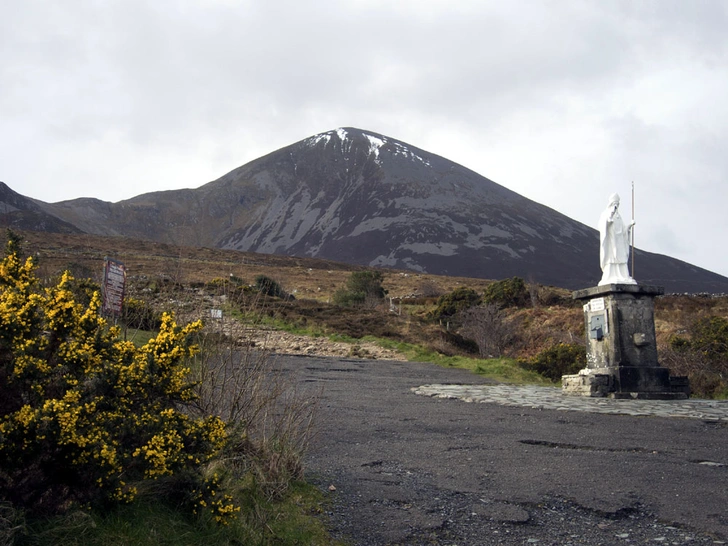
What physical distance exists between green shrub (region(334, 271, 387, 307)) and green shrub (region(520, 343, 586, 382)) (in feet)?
60.3

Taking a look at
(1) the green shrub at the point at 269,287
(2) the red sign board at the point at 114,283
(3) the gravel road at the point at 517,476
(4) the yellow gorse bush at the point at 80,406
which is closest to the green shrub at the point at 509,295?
(1) the green shrub at the point at 269,287

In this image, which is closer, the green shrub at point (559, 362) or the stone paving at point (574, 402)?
the stone paving at point (574, 402)

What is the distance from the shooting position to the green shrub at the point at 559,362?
665 inches

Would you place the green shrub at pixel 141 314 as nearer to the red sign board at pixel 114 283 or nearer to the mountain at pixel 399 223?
the red sign board at pixel 114 283

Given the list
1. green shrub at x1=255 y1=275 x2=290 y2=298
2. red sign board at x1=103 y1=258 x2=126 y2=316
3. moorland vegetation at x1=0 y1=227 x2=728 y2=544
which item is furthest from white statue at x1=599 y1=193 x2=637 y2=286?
moorland vegetation at x1=0 y1=227 x2=728 y2=544

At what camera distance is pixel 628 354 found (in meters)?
11.7

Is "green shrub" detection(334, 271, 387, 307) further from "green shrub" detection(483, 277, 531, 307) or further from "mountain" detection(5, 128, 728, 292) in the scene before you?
"mountain" detection(5, 128, 728, 292)

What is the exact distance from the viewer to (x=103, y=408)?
3.39 metres

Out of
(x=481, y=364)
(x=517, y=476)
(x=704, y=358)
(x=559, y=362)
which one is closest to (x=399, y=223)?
(x=481, y=364)

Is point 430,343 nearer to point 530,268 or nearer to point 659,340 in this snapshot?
point 659,340

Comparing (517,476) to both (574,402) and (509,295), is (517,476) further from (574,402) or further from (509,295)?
Answer: (509,295)

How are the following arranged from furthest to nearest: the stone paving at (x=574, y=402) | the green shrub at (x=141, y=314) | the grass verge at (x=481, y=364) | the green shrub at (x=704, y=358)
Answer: the grass verge at (x=481, y=364), the green shrub at (x=704, y=358), the stone paving at (x=574, y=402), the green shrub at (x=141, y=314)

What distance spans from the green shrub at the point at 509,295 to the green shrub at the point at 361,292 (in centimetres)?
636

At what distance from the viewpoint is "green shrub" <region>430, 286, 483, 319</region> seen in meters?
32.8
